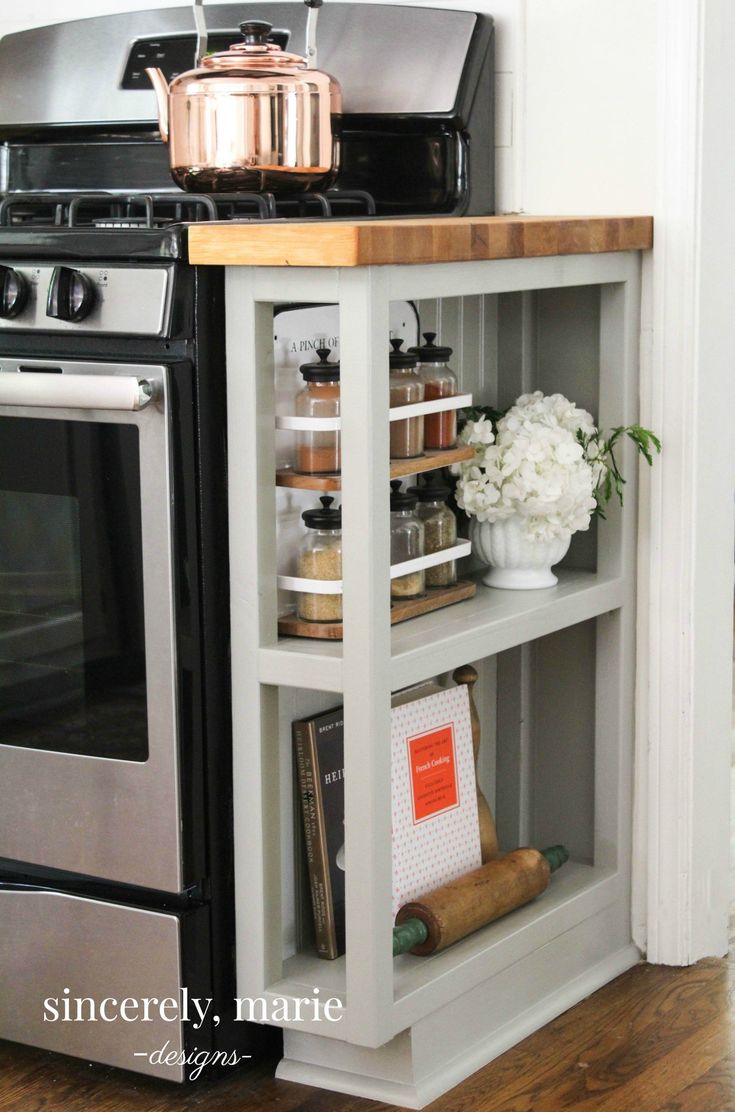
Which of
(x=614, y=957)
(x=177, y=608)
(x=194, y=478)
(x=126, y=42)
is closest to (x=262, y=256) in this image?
(x=194, y=478)

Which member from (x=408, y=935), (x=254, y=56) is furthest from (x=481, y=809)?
(x=254, y=56)

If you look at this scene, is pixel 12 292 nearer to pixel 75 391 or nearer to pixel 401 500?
pixel 75 391

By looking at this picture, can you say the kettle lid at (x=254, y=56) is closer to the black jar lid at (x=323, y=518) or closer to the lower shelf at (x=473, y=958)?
the black jar lid at (x=323, y=518)

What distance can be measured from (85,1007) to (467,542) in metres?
0.82

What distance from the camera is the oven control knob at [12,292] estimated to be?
198cm

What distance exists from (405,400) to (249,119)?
1.40 feet

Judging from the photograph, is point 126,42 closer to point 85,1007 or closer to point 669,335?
point 669,335

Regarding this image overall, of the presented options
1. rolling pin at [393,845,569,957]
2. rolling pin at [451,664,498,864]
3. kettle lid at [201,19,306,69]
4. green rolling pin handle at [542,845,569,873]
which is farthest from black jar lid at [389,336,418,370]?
green rolling pin handle at [542,845,569,873]

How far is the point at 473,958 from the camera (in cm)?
213

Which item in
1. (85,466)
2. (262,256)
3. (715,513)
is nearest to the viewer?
(262,256)

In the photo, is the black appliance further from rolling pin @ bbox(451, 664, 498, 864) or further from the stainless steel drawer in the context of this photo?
rolling pin @ bbox(451, 664, 498, 864)

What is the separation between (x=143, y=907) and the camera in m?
2.01

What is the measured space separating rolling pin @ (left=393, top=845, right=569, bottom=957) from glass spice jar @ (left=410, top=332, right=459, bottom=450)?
619mm

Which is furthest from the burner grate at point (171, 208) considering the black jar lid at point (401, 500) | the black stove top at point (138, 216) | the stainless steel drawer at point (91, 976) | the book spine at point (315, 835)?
the stainless steel drawer at point (91, 976)
